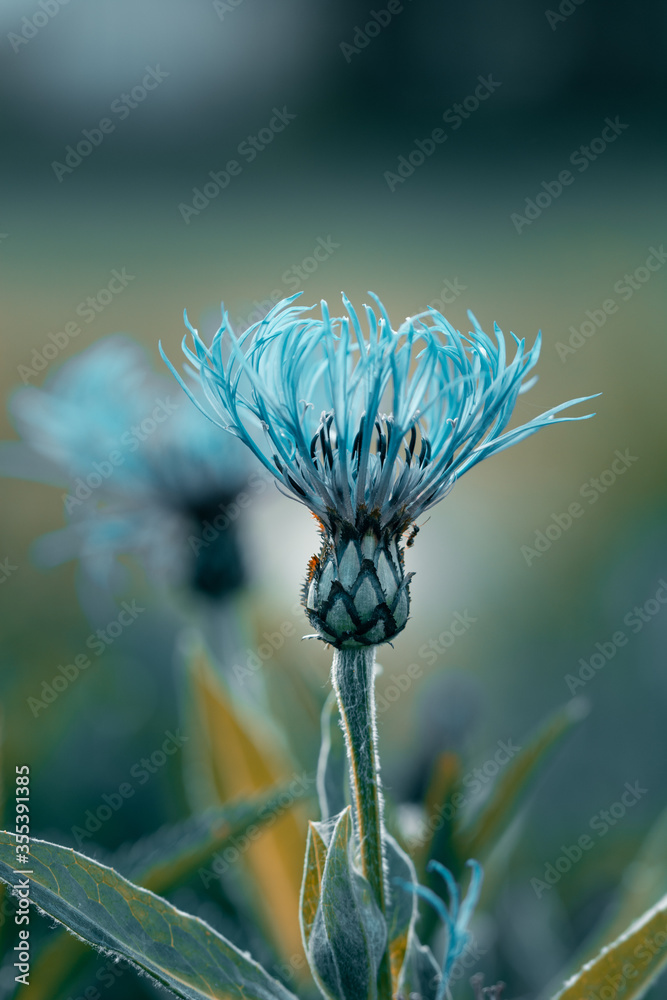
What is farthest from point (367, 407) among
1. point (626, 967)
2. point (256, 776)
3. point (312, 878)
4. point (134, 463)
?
point (134, 463)

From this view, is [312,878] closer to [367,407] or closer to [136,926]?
[136,926]

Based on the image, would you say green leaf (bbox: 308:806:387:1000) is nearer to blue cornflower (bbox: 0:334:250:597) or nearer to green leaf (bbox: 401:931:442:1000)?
green leaf (bbox: 401:931:442:1000)

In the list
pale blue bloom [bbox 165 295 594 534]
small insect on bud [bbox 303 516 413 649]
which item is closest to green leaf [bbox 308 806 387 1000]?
small insect on bud [bbox 303 516 413 649]

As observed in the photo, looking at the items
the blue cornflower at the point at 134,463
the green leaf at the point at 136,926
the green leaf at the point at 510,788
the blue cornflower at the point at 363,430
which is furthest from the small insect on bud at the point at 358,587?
the blue cornflower at the point at 134,463

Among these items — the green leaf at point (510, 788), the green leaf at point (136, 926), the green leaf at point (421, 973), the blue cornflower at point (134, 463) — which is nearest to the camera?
the green leaf at point (136, 926)

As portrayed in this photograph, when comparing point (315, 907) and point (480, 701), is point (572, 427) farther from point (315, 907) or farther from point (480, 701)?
point (315, 907)

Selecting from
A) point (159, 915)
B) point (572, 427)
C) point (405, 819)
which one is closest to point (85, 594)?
point (405, 819)

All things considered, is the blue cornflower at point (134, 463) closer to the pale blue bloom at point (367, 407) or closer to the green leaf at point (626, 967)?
the pale blue bloom at point (367, 407)
